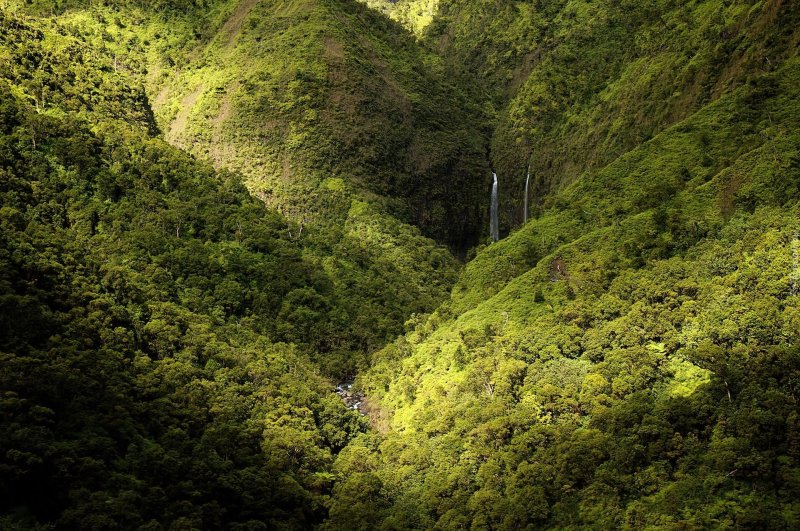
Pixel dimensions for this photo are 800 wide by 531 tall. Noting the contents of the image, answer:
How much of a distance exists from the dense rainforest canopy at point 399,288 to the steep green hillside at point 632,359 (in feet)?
0.66

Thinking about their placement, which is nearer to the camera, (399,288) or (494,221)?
(399,288)

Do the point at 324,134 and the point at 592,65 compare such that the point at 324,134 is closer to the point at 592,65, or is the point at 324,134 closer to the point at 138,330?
the point at 592,65

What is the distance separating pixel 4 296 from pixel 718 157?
51442 mm

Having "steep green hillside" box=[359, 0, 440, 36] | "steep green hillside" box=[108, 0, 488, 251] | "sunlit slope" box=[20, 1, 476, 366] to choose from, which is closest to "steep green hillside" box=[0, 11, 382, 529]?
"sunlit slope" box=[20, 1, 476, 366]

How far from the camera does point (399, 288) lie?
7975 cm

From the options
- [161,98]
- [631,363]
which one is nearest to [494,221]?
[161,98]

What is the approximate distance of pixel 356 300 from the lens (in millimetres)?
75438

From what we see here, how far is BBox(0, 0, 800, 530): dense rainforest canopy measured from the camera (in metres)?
39.2

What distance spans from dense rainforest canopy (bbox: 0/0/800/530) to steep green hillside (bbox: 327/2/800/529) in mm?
201

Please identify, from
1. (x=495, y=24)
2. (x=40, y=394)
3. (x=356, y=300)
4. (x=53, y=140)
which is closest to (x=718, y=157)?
(x=356, y=300)

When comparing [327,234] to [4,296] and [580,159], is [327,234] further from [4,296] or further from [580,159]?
[4,296]

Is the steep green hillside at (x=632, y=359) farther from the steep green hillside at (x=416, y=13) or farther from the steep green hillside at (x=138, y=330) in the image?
the steep green hillside at (x=416, y=13)

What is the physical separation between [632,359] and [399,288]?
36.9 meters

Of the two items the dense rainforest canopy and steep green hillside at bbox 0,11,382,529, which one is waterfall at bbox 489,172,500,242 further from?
steep green hillside at bbox 0,11,382,529
